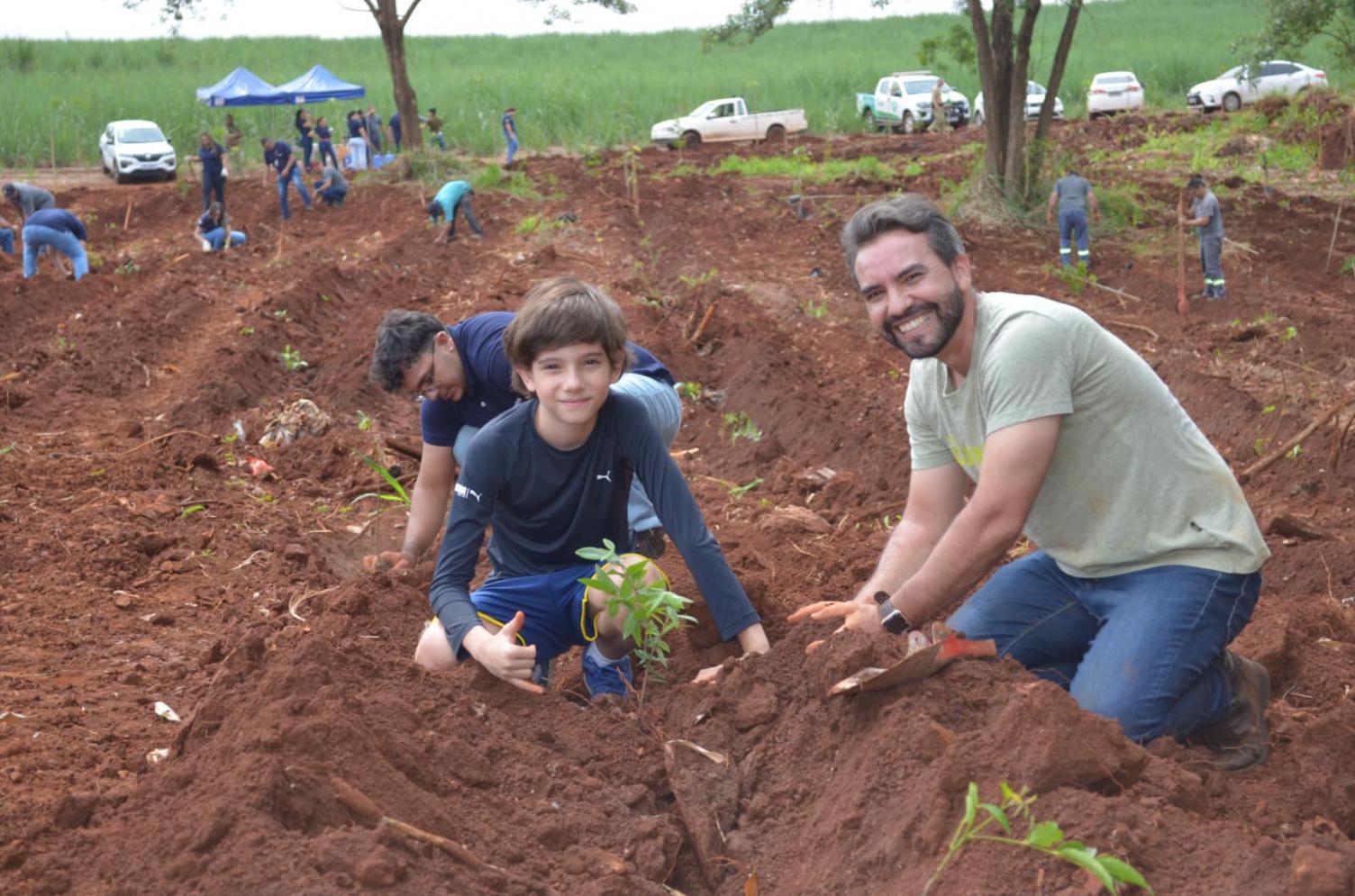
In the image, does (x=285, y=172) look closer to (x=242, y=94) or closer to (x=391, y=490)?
(x=242, y=94)

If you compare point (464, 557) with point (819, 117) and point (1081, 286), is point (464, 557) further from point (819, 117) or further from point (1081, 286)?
point (819, 117)

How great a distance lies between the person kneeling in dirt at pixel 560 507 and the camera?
12.7 ft

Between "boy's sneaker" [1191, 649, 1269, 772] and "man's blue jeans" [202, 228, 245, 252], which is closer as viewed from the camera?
"boy's sneaker" [1191, 649, 1269, 772]

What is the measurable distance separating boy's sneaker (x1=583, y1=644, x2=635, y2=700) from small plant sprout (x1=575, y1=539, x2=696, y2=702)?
16 cm

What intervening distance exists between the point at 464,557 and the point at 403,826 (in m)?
1.23

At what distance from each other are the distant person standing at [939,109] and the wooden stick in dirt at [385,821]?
3196 cm

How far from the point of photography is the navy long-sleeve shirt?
156 inches

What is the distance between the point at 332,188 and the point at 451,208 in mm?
6045

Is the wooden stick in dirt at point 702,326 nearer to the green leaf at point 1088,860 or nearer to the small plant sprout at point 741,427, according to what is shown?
the small plant sprout at point 741,427

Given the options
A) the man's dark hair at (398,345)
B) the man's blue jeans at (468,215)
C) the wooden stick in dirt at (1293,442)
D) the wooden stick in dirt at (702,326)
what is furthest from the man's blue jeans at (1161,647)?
the man's blue jeans at (468,215)

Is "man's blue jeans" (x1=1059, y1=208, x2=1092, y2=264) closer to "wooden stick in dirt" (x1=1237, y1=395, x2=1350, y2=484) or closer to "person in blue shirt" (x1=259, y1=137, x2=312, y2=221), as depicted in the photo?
"wooden stick in dirt" (x1=1237, y1=395, x2=1350, y2=484)

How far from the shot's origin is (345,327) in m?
12.5

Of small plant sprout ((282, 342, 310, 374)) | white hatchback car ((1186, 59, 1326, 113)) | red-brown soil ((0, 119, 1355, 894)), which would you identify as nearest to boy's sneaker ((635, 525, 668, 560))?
red-brown soil ((0, 119, 1355, 894))

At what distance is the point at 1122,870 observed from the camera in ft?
7.61
